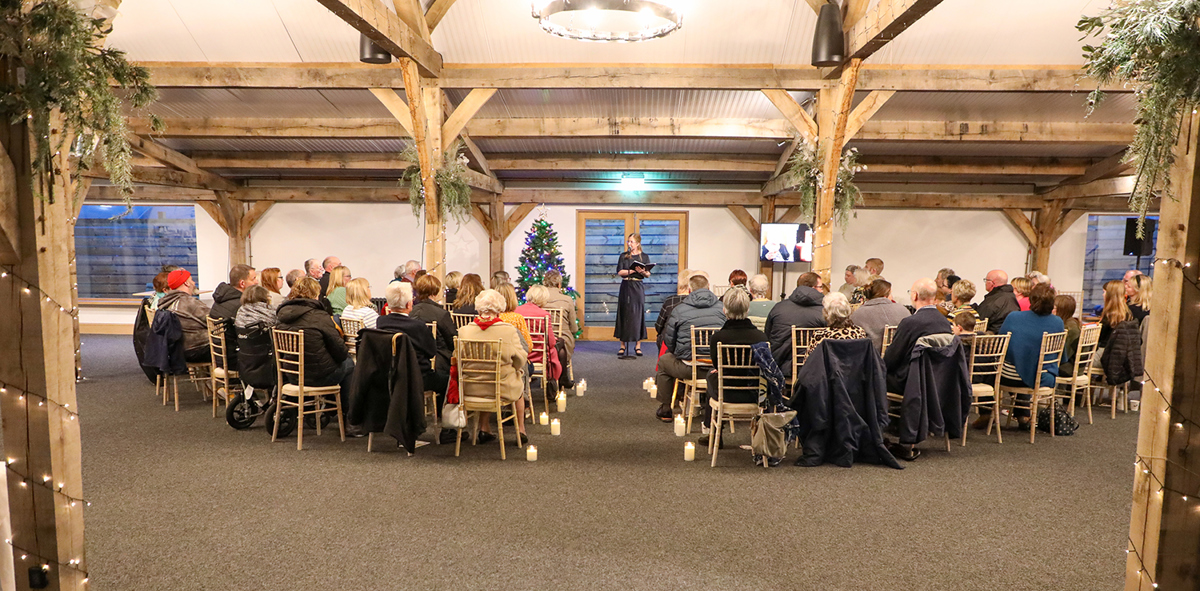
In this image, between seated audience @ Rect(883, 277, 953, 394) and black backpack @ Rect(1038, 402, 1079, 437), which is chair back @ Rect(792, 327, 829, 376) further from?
black backpack @ Rect(1038, 402, 1079, 437)

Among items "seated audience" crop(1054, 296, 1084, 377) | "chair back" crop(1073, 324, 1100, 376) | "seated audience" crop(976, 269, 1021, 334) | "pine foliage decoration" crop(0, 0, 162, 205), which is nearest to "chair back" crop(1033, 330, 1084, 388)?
"chair back" crop(1073, 324, 1100, 376)

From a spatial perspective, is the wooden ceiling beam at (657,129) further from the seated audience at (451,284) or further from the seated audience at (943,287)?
the seated audience at (451,284)

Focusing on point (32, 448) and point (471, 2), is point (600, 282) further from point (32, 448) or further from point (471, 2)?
point (32, 448)

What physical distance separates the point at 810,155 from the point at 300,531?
5721 mm

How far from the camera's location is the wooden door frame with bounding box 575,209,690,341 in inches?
464

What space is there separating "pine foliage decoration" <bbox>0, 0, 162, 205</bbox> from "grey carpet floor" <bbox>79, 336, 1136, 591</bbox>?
204 centimetres

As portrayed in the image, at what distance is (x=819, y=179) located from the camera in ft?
23.0

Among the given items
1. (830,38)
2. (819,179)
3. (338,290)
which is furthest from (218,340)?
(830,38)

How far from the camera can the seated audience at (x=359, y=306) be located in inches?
231

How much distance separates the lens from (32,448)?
108 inches

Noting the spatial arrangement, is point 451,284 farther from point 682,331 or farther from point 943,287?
point 943,287

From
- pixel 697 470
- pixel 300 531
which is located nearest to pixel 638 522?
pixel 697 470

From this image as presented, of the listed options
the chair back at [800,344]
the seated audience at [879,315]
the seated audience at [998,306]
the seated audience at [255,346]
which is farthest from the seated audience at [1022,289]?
the seated audience at [255,346]

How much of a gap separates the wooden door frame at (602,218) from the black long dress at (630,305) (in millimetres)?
2000
